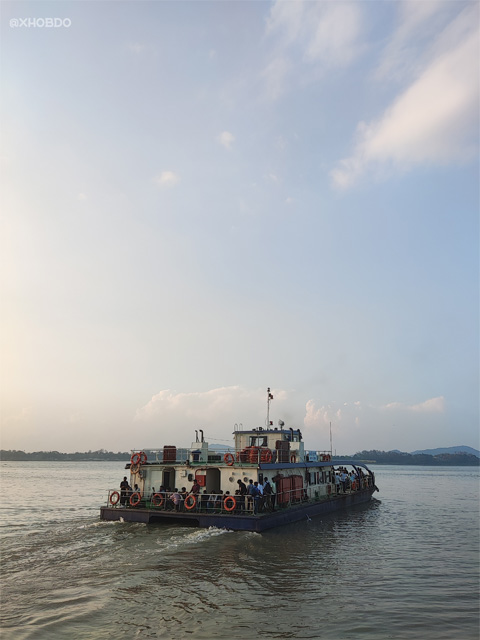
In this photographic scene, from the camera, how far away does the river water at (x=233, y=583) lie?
13133 millimetres

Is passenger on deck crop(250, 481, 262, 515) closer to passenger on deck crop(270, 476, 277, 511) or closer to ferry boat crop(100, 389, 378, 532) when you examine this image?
ferry boat crop(100, 389, 378, 532)

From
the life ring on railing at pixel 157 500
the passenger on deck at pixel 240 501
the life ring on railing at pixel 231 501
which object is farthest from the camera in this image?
the life ring on railing at pixel 157 500

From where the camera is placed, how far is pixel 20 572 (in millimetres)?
17766

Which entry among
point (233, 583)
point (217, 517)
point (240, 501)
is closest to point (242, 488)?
point (240, 501)

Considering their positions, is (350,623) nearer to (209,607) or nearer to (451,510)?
(209,607)

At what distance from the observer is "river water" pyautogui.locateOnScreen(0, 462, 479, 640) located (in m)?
13.1

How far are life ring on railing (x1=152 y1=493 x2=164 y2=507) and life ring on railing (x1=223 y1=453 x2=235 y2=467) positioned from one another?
4.11 m

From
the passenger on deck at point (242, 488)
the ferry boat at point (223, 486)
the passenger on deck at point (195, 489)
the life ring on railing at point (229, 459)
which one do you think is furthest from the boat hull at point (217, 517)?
the life ring on railing at point (229, 459)

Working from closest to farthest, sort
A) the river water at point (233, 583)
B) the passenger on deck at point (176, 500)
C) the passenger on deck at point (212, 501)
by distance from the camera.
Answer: the river water at point (233, 583)
the passenger on deck at point (212, 501)
the passenger on deck at point (176, 500)

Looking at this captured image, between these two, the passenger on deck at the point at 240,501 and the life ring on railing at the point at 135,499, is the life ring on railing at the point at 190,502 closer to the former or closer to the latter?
the passenger on deck at the point at 240,501

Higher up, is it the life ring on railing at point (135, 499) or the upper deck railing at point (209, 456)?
the upper deck railing at point (209, 456)

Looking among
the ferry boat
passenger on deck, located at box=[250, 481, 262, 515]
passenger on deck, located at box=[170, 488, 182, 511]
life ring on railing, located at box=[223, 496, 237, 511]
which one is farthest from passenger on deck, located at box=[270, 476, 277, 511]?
passenger on deck, located at box=[170, 488, 182, 511]

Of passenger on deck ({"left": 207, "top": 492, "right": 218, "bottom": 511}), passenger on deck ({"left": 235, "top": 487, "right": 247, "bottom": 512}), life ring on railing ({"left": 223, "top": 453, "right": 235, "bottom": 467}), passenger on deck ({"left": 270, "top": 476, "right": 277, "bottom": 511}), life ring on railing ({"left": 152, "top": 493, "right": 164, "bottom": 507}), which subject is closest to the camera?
passenger on deck ({"left": 235, "top": 487, "right": 247, "bottom": 512})

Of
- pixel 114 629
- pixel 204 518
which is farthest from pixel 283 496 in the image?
pixel 114 629
